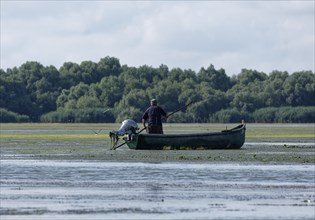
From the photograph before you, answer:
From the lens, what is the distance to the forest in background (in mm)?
143375

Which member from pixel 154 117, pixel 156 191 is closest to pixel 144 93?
pixel 154 117

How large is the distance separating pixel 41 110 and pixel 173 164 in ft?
383

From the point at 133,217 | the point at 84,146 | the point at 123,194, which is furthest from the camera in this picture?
the point at 84,146

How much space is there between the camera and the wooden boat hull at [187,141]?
4775cm

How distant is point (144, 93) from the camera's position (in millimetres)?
154000

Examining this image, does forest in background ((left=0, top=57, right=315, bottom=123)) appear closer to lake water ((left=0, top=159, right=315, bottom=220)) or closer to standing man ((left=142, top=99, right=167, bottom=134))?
standing man ((left=142, top=99, right=167, bottom=134))

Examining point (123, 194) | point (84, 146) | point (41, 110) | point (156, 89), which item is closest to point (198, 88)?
point (156, 89)

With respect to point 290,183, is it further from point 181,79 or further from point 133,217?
point 181,79

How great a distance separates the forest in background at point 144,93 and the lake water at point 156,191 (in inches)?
3997

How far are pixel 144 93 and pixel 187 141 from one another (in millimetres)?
106038

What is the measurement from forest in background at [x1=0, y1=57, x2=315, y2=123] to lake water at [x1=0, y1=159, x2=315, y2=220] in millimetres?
101524

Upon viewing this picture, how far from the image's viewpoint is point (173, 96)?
152875 millimetres

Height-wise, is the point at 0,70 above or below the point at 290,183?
above

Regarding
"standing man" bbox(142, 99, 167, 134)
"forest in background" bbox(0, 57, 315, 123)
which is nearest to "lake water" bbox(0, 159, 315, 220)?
"standing man" bbox(142, 99, 167, 134)
